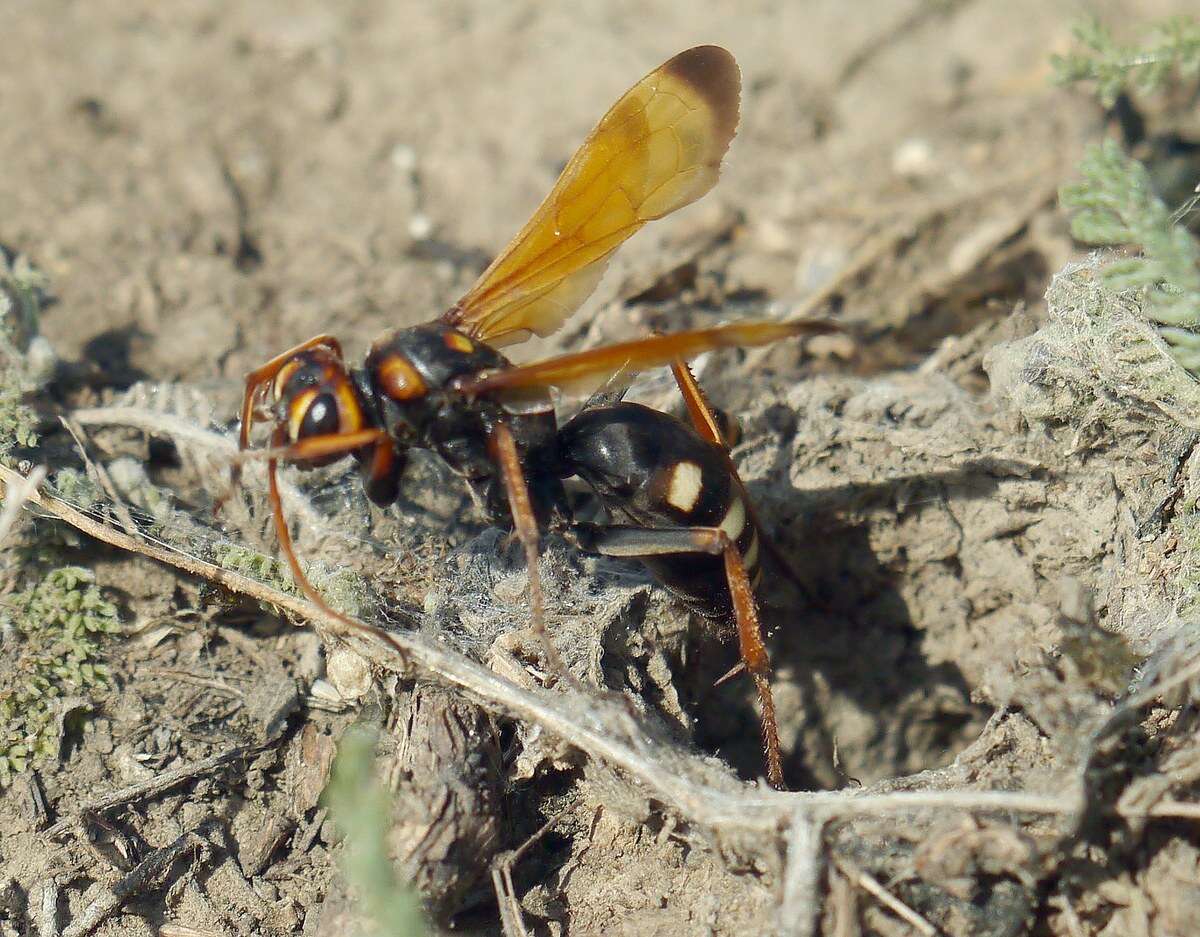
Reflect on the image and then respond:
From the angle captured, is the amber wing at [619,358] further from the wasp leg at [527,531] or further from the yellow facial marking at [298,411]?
the yellow facial marking at [298,411]

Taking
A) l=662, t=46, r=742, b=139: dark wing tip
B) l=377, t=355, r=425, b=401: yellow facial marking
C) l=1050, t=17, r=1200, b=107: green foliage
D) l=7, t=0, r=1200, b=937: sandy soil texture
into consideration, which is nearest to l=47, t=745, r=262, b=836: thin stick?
l=7, t=0, r=1200, b=937: sandy soil texture

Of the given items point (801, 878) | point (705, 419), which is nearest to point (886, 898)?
point (801, 878)

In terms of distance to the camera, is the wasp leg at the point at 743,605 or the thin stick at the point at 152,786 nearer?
the thin stick at the point at 152,786

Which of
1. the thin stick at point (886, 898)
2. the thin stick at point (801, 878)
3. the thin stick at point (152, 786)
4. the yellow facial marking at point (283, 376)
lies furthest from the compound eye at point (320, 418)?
the thin stick at point (886, 898)

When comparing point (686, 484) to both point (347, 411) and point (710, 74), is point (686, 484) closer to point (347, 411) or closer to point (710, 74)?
point (347, 411)

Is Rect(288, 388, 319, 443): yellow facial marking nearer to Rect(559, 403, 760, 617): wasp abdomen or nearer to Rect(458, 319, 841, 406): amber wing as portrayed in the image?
Rect(458, 319, 841, 406): amber wing

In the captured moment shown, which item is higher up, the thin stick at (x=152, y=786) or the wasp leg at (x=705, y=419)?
the thin stick at (x=152, y=786)
